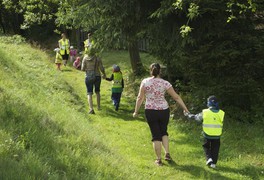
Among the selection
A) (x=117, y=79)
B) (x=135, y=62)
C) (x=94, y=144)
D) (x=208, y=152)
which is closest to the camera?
(x=94, y=144)

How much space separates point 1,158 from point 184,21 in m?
7.19

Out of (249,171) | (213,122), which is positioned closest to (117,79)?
(213,122)

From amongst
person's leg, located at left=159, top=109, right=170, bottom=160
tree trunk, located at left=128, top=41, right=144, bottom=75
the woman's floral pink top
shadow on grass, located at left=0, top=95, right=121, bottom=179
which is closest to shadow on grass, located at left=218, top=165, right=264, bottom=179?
person's leg, located at left=159, top=109, right=170, bottom=160

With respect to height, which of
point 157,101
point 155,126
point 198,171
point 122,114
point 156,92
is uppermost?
point 156,92

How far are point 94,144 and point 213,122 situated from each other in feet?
7.49

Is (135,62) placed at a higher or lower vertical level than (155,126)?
higher

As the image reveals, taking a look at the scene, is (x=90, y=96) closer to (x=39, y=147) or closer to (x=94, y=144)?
(x=94, y=144)

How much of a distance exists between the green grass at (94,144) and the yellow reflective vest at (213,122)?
0.74 metres

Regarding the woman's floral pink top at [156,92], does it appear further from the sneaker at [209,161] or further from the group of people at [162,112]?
the sneaker at [209,161]

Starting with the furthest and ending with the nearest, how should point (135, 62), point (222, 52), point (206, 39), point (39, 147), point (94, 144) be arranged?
point (135, 62) < point (206, 39) < point (222, 52) < point (94, 144) < point (39, 147)

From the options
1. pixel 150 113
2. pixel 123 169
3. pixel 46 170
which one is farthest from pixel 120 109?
pixel 46 170

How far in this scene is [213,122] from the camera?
7.46 metres

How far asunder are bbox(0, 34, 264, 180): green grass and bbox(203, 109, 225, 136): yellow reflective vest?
2.43 ft

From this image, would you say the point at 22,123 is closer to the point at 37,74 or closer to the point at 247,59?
the point at 247,59
